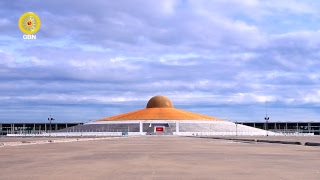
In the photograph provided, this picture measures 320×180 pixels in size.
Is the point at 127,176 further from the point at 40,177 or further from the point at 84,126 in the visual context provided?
the point at 84,126

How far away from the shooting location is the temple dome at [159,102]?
184375mm

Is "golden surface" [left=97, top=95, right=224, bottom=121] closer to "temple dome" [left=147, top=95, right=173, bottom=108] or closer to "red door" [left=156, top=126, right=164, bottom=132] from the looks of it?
"temple dome" [left=147, top=95, right=173, bottom=108]

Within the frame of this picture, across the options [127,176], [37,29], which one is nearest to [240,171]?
[127,176]

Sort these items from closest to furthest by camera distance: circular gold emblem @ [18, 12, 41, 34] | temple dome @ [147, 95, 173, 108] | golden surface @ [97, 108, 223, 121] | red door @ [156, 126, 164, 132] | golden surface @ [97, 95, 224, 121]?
circular gold emblem @ [18, 12, 41, 34]
red door @ [156, 126, 164, 132]
golden surface @ [97, 108, 223, 121]
golden surface @ [97, 95, 224, 121]
temple dome @ [147, 95, 173, 108]

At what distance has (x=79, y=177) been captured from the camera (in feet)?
48.8

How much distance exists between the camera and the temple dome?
184 metres

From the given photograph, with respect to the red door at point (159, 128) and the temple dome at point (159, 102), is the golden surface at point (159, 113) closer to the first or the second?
the temple dome at point (159, 102)

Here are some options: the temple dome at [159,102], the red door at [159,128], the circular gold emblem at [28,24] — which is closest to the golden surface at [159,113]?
the temple dome at [159,102]

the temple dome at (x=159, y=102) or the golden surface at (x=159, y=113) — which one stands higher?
the temple dome at (x=159, y=102)

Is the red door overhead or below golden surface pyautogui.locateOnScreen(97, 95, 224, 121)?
below

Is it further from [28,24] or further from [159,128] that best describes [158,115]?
[28,24]

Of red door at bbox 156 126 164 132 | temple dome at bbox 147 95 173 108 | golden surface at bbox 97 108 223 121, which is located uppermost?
temple dome at bbox 147 95 173 108

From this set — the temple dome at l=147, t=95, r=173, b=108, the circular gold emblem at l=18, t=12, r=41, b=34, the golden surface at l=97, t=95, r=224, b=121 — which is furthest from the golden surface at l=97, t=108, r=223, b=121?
the circular gold emblem at l=18, t=12, r=41, b=34

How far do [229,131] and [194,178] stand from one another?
138 meters
